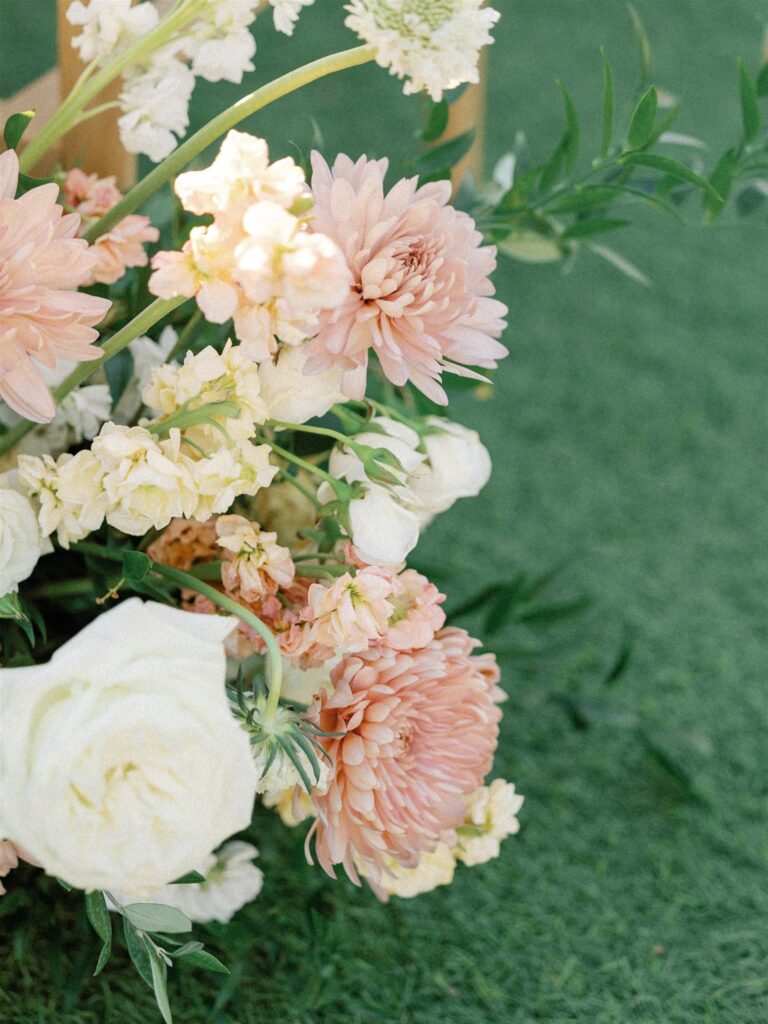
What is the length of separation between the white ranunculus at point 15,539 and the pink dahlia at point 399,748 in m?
0.17

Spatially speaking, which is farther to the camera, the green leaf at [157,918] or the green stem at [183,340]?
the green stem at [183,340]

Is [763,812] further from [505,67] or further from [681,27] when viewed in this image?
[681,27]

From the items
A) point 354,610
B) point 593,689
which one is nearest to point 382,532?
point 354,610

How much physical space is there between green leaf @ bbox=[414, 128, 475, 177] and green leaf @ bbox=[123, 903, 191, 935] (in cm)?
53

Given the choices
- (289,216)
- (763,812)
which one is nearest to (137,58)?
(289,216)

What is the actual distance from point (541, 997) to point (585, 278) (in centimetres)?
114

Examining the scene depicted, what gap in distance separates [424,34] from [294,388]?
18 cm

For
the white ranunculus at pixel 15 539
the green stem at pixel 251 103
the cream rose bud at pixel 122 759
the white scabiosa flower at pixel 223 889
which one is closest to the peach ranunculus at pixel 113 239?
the green stem at pixel 251 103

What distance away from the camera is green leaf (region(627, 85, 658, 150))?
2.21 ft

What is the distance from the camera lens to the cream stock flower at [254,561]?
1.93ft

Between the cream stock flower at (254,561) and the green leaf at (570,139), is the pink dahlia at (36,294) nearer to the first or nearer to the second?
the cream stock flower at (254,561)

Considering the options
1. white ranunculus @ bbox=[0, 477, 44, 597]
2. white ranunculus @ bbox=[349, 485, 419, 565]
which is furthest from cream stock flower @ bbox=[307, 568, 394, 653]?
white ranunculus @ bbox=[0, 477, 44, 597]

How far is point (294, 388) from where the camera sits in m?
0.57

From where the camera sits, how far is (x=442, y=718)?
0.62 meters
